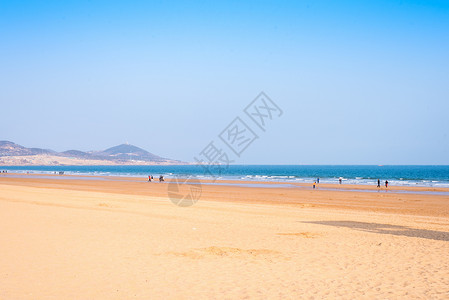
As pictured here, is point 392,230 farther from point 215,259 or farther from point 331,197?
point 331,197

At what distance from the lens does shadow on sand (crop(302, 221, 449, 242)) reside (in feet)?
40.1

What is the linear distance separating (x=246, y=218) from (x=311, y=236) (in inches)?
185

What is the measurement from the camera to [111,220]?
1448 cm

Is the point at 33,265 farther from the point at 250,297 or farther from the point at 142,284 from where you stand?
the point at 250,297

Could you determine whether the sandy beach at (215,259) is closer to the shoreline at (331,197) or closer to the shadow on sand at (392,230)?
the shadow on sand at (392,230)

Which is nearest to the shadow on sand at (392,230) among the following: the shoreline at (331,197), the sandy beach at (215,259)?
the sandy beach at (215,259)

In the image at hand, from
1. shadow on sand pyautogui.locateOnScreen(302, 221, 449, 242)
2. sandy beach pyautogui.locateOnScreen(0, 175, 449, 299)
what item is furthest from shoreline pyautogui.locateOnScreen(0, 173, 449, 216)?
sandy beach pyautogui.locateOnScreen(0, 175, 449, 299)

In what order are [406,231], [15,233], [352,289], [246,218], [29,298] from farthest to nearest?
[246,218], [406,231], [15,233], [352,289], [29,298]

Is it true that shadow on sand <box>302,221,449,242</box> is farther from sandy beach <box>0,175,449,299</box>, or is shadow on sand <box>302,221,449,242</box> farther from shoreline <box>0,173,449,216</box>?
shoreline <box>0,173,449,216</box>

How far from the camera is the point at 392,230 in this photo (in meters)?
13.4

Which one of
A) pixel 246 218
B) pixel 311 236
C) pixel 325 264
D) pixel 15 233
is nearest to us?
pixel 325 264

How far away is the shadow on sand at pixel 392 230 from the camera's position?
1223cm

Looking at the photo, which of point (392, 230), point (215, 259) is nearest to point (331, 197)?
point (392, 230)

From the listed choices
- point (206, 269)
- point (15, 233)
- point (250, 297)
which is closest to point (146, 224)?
point (15, 233)
